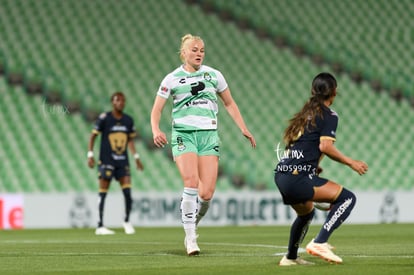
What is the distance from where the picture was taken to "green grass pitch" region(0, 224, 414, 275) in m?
7.48

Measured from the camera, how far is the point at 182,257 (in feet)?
29.4

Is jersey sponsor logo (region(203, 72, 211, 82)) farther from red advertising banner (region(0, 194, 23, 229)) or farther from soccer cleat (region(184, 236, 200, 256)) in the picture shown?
red advertising banner (region(0, 194, 23, 229))

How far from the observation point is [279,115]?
76.8ft

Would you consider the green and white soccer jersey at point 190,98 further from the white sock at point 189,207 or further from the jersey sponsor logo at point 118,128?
the jersey sponsor logo at point 118,128

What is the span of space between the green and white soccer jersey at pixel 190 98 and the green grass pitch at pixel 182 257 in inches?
51.3

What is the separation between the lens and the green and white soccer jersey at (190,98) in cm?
943

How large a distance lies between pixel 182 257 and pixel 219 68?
1520 centimetres

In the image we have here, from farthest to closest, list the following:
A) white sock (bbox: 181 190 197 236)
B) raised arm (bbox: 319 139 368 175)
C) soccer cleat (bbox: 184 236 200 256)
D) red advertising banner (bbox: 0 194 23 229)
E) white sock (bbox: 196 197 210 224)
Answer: red advertising banner (bbox: 0 194 23 229), white sock (bbox: 196 197 210 224), white sock (bbox: 181 190 197 236), soccer cleat (bbox: 184 236 200 256), raised arm (bbox: 319 139 368 175)

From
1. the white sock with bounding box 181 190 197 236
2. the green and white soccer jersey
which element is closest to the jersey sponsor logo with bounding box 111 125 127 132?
the green and white soccer jersey

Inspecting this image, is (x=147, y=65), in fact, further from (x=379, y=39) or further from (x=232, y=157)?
(x=379, y=39)

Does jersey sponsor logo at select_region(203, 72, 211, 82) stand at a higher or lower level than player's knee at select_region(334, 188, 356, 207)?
higher

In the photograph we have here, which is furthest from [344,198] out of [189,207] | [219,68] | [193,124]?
[219,68]

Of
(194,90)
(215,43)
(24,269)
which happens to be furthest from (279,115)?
(24,269)

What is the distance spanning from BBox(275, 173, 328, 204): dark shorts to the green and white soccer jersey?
77.2 inches
